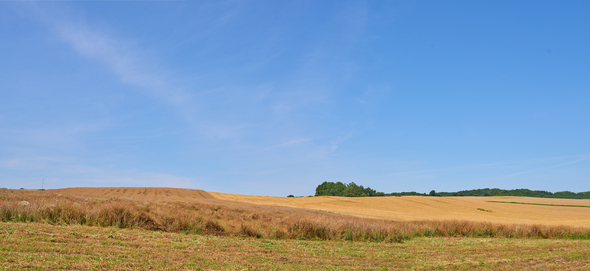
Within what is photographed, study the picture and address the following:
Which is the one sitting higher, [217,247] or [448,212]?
[217,247]

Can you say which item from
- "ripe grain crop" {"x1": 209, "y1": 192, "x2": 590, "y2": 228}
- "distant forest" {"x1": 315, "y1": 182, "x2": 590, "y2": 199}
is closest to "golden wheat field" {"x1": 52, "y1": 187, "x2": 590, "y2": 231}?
"ripe grain crop" {"x1": 209, "y1": 192, "x2": 590, "y2": 228}

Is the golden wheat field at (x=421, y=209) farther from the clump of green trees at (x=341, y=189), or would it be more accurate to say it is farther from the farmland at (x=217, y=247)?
the clump of green trees at (x=341, y=189)

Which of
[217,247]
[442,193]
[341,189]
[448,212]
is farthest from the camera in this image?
[341,189]

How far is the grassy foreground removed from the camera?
30.9ft

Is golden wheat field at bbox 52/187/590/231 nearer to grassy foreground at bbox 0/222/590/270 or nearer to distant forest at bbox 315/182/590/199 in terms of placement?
grassy foreground at bbox 0/222/590/270

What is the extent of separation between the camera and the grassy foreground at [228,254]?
9420 mm

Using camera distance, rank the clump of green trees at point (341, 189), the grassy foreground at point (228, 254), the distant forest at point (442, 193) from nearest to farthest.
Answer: the grassy foreground at point (228, 254) < the distant forest at point (442, 193) < the clump of green trees at point (341, 189)

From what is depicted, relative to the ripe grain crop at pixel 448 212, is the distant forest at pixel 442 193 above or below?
above

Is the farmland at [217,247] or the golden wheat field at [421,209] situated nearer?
the farmland at [217,247]

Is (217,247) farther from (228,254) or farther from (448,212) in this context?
(448,212)

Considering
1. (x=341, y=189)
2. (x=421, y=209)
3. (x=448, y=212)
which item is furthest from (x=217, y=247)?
(x=341, y=189)

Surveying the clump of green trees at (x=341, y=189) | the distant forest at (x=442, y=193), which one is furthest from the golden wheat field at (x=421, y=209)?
the clump of green trees at (x=341, y=189)

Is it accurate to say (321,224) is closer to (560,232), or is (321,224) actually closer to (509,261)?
(509,261)

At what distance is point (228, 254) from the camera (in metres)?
12.0
